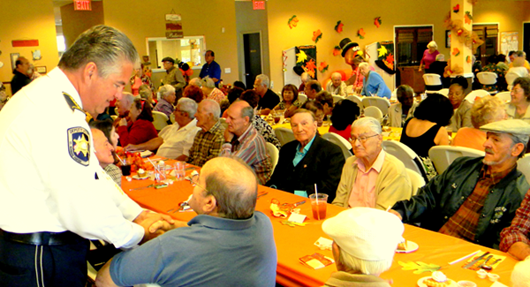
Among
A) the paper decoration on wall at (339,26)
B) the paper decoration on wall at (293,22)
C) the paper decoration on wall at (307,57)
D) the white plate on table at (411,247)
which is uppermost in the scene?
the paper decoration on wall at (293,22)

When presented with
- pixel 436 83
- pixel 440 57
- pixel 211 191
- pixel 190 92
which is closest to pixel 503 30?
pixel 440 57

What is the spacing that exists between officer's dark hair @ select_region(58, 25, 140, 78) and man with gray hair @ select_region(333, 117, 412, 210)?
178 centimetres

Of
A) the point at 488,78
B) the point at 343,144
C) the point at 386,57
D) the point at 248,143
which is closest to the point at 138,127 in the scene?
the point at 248,143

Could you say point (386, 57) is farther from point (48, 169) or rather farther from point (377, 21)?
point (48, 169)

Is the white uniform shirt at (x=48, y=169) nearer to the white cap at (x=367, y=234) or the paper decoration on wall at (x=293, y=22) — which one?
the white cap at (x=367, y=234)

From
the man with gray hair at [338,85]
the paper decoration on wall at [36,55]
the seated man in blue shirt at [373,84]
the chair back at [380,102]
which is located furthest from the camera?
the paper decoration on wall at [36,55]

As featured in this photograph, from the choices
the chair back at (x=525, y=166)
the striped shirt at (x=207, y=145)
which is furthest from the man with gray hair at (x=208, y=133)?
the chair back at (x=525, y=166)

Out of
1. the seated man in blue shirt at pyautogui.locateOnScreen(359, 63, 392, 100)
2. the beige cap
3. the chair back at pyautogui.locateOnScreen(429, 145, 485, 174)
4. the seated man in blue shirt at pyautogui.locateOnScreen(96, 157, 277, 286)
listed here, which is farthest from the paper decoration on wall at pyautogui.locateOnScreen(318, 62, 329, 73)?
the seated man in blue shirt at pyautogui.locateOnScreen(96, 157, 277, 286)

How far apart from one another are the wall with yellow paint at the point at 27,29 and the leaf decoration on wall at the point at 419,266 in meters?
11.2

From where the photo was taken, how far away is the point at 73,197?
4.67 feet

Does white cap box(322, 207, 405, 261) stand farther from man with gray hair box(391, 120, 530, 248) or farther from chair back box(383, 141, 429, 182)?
chair back box(383, 141, 429, 182)

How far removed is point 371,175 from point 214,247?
5.38ft

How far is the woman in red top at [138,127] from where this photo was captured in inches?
215

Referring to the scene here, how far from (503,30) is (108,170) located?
738 inches
